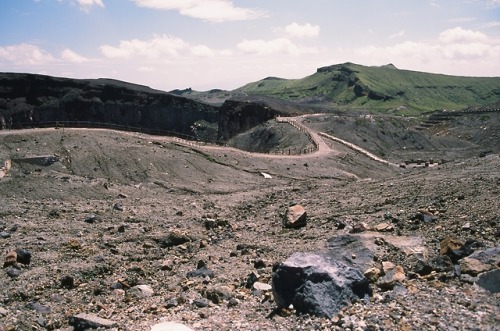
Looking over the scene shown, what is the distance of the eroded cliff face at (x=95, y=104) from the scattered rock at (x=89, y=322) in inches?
3337

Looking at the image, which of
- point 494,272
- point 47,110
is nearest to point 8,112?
point 47,110

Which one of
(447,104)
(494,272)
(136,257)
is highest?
(447,104)

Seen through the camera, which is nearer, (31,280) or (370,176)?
(31,280)

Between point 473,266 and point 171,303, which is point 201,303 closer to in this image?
point 171,303

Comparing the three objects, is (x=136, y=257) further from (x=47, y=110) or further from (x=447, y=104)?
(x=447, y=104)

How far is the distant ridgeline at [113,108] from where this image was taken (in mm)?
94938

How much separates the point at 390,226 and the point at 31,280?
513 inches

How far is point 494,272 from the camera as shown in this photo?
36.9ft

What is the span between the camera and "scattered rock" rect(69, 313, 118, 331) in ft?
39.5

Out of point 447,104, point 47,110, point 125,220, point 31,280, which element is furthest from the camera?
point 447,104

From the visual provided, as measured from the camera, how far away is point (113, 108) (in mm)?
106938

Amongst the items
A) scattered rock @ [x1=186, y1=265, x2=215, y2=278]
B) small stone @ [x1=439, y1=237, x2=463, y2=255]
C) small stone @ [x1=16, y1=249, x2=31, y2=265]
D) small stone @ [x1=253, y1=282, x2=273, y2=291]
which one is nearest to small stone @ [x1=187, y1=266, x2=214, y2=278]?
scattered rock @ [x1=186, y1=265, x2=215, y2=278]

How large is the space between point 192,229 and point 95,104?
293 feet

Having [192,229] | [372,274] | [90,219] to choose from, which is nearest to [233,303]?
[372,274]
